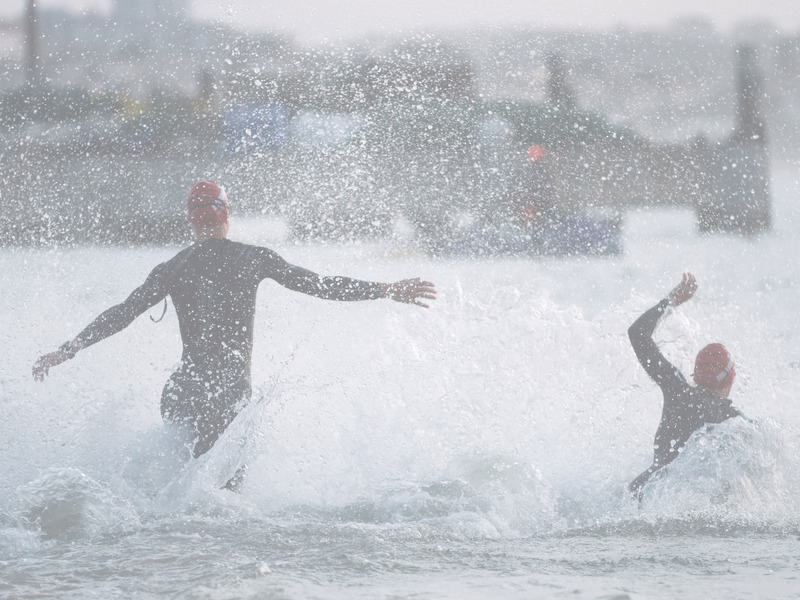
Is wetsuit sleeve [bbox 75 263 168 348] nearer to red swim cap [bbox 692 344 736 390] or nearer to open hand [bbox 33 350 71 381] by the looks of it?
open hand [bbox 33 350 71 381]

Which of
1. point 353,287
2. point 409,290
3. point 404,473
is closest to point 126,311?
point 353,287

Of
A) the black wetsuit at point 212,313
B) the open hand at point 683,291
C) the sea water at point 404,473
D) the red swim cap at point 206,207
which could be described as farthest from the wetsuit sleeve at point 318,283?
the open hand at point 683,291

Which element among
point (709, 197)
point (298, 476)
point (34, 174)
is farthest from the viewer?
point (709, 197)

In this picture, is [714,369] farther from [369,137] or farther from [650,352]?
→ [369,137]

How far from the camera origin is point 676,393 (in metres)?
4.93

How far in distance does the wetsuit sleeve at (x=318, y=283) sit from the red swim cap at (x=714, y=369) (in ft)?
6.42

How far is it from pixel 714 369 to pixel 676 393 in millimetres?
324

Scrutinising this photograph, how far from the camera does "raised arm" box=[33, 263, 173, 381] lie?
15.4 feet

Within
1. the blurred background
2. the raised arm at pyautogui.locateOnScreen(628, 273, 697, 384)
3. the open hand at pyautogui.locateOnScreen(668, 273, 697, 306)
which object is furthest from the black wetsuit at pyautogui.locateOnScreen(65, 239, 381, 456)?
the blurred background

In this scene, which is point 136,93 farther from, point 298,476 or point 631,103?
point 298,476

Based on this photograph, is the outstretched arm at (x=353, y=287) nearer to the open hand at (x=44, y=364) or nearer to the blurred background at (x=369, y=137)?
the open hand at (x=44, y=364)

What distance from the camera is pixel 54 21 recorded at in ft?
73.4

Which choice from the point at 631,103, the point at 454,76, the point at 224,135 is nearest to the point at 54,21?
the point at 224,135

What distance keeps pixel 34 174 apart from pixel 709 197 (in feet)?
80.5
